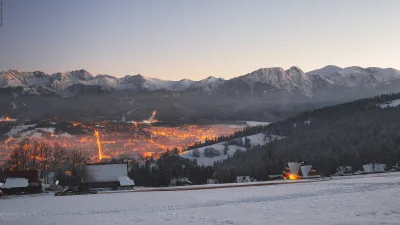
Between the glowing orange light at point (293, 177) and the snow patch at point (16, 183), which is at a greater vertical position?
the snow patch at point (16, 183)

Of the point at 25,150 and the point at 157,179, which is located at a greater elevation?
the point at 25,150

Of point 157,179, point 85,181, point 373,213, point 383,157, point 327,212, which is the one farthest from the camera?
point 383,157

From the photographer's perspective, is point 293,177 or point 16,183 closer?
point 16,183

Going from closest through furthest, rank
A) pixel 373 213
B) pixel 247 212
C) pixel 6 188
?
1. pixel 373 213
2. pixel 247 212
3. pixel 6 188

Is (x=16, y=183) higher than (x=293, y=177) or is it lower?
higher

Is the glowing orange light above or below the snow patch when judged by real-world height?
below

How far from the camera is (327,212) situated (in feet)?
77.9

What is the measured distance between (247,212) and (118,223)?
307 inches

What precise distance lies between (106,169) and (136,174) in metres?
34.9

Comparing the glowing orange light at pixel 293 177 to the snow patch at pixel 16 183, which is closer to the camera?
the snow patch at pixel 16 183

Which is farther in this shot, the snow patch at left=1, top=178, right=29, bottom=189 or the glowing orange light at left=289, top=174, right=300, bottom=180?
the glowing orange light at left=289, top=174, right=300, bottom=180

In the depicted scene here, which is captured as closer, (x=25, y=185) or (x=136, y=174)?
(x=25, y=185)

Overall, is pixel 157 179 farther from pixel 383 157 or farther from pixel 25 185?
pixel 383 157

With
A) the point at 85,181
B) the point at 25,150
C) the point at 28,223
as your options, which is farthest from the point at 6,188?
the point at 28,223
